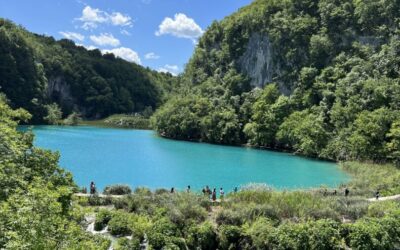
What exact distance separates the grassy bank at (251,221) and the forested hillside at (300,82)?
33.4 meters

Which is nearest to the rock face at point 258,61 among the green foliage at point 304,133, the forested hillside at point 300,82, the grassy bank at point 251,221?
the forested hillside at point 300,82

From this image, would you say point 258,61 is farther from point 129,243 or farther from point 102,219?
point 129,243

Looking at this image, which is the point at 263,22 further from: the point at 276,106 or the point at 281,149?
the point at 281,149

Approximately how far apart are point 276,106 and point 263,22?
30769mm

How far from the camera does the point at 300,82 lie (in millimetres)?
96375

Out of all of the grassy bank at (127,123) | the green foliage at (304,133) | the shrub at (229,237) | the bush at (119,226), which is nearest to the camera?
the shrub at (229,237)

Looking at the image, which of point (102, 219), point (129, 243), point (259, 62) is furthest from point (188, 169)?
point (259, 62)

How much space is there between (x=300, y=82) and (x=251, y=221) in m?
Answer: 74.1

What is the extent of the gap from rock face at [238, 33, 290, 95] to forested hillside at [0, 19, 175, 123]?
6354cm

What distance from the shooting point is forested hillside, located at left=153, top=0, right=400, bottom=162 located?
7038 centimetres

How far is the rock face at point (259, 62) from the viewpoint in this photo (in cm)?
10888

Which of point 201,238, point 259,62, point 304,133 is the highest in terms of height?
point 259,62

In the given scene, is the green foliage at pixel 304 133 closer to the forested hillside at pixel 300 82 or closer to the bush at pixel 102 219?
the forested hillside at pixel 300 82

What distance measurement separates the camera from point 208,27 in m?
131
